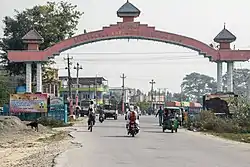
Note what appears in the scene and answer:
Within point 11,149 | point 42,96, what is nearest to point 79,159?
point 11,149

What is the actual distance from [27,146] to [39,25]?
3944 centimetres

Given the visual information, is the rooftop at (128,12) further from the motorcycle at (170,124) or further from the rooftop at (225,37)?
the motorcycle at (170,124)

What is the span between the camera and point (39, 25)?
208 feet

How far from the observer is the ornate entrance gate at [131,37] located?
48.8 metres

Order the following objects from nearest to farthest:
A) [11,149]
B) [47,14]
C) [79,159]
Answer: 1. [79,159]
2. [11,149]
3. [47,14]

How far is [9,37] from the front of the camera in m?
65.1

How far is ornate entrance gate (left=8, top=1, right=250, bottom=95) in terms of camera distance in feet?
160

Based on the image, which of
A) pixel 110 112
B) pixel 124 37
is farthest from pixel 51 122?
pixel 110 112

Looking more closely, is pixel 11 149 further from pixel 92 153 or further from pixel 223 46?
pixel 223 46

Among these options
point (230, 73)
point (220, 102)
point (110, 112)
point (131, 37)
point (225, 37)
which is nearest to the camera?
point (220, 102)

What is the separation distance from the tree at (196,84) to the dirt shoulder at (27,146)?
4881 inches

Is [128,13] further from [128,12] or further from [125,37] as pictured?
[125,37]

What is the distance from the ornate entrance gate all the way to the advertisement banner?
2809 mm

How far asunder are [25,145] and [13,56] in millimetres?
25502
